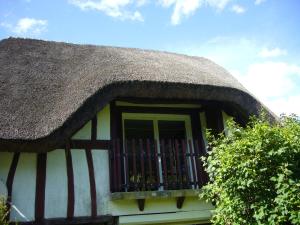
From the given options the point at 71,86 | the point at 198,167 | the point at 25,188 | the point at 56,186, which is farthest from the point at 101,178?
the point at 198,167

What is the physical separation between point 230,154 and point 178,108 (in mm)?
3161

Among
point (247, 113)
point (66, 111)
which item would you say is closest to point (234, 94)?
point (247, 113)

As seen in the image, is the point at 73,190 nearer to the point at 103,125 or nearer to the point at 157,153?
the point at 103,125

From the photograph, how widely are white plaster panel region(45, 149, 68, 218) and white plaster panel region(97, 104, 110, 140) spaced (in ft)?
2.76

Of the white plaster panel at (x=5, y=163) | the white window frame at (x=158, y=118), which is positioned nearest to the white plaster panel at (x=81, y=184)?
the white plaster panel at (x=5, y=163)

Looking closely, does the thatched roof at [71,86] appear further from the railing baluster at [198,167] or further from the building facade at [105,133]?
the railing baluster at [198,167]

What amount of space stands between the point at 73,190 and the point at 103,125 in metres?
1.44

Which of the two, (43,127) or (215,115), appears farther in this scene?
(215,115)

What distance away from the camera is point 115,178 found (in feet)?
22.7

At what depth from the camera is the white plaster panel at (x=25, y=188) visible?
6301 mm

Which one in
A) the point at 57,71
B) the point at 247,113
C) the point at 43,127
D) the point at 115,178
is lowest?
the point at 115,178

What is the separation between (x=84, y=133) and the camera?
719cm

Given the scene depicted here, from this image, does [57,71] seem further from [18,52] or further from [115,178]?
[115,178]

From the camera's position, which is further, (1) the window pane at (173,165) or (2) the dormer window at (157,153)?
(1) the window pane at (173,165)
